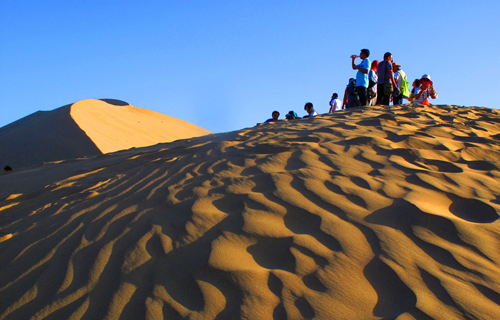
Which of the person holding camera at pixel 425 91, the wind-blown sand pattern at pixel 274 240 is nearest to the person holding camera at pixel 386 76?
the person holding camera at pixel 425 91

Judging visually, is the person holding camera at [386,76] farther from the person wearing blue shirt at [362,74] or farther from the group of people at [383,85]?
the person wearing blue shirt at [362,74]

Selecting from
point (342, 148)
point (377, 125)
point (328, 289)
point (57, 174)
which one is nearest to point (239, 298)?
point (328, 289)

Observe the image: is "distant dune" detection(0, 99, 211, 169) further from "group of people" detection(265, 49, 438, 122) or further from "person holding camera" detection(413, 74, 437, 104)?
"person holding camera" detection(413, 74, 437, 104)

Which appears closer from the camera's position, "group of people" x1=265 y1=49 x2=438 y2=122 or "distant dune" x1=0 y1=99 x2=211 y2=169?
"group of people" x1=265 y1=49 x2=438 y2=122

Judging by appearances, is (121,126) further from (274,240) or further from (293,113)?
(274,240)

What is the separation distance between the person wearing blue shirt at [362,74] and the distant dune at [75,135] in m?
9.48

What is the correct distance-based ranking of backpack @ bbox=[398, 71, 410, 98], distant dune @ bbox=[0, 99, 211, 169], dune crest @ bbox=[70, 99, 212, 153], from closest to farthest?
backpack @ bbox=[398, 71, 410, 98] < distant dune @ bbox=[0, 99, 211, 169] < dune crest @ bbox=[70, 99, 212, 153]

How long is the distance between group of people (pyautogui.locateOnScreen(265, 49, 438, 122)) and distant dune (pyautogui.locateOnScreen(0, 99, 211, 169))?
8707mm

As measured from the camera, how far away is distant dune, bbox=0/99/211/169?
45.7 ft

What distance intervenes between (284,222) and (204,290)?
0.72 meters

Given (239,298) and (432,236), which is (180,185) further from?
(432,236)

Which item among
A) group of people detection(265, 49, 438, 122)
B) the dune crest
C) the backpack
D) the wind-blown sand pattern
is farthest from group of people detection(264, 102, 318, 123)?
the dune crest

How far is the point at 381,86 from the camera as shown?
809 centimetres

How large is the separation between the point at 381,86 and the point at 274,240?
680cm
